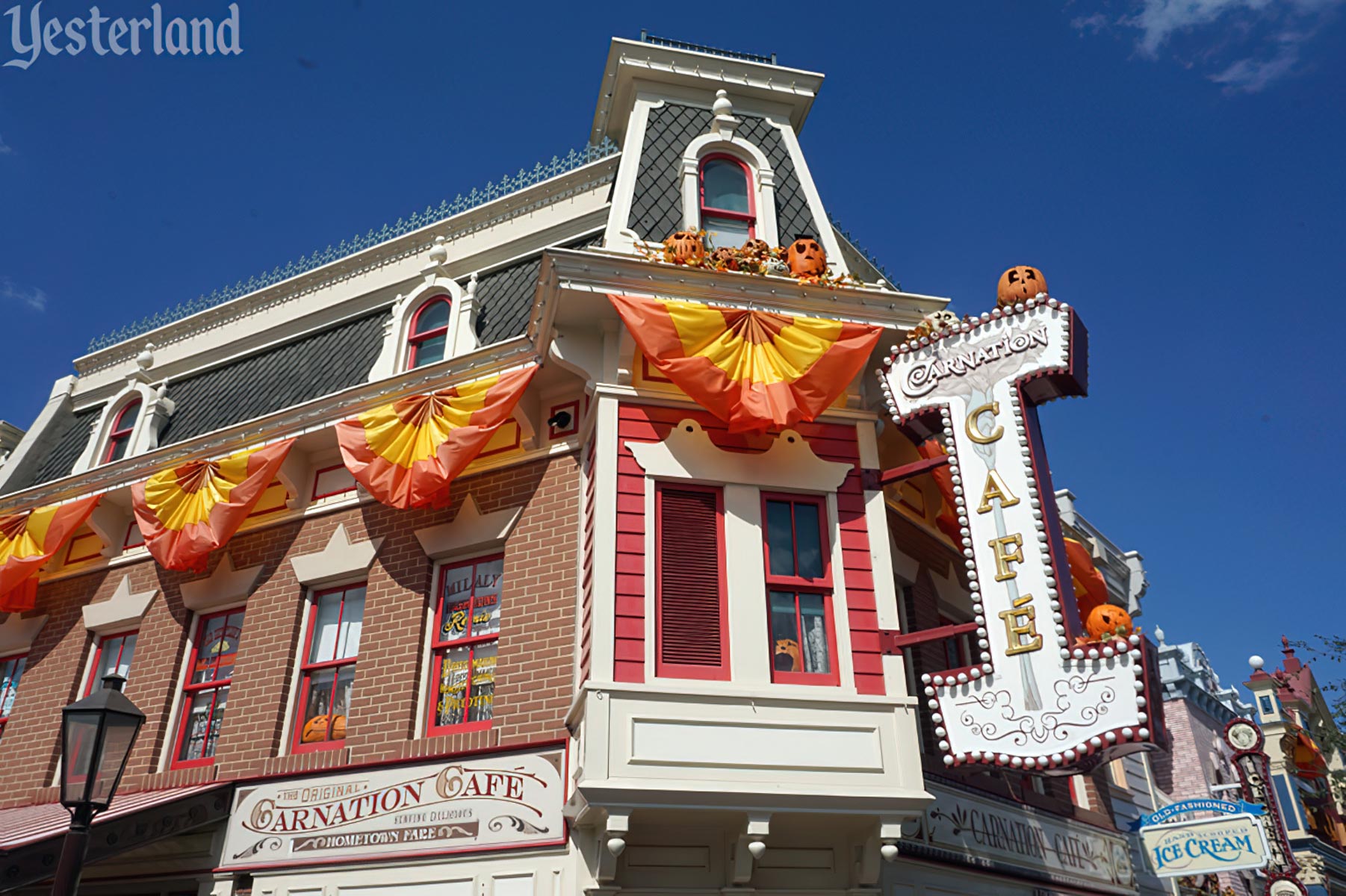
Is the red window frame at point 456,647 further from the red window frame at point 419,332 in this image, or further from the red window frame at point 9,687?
the red window frame at point 9,687

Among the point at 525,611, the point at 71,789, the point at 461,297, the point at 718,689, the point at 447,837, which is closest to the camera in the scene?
the point at 71,789

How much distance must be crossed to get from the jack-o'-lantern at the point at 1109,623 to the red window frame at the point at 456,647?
6102 millimetres

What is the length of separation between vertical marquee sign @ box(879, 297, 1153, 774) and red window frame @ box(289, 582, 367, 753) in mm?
6870

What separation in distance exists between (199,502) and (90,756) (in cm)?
657

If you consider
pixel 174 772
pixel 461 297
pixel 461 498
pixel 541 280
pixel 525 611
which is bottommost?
pixel 174 772

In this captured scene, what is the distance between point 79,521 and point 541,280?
8.51 metres

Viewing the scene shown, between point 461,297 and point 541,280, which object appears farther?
point 461,297

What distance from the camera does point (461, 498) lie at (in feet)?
40.7

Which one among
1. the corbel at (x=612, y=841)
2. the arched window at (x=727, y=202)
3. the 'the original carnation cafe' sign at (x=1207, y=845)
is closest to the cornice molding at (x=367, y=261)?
the arched window at (x=727, y=202)

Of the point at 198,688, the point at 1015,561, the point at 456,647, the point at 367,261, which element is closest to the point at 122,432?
the point at 367,261

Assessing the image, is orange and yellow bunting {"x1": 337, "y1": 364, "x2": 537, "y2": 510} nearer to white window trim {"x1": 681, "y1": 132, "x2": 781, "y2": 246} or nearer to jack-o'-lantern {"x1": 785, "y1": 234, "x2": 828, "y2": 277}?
white window trim {"x1": 681, "y1": 132, "x2": 781, "y2": 246}

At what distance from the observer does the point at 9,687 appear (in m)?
15.5

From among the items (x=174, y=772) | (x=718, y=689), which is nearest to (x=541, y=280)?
(x=718, y=689)

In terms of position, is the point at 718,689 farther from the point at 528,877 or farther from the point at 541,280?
the point at 541,280
